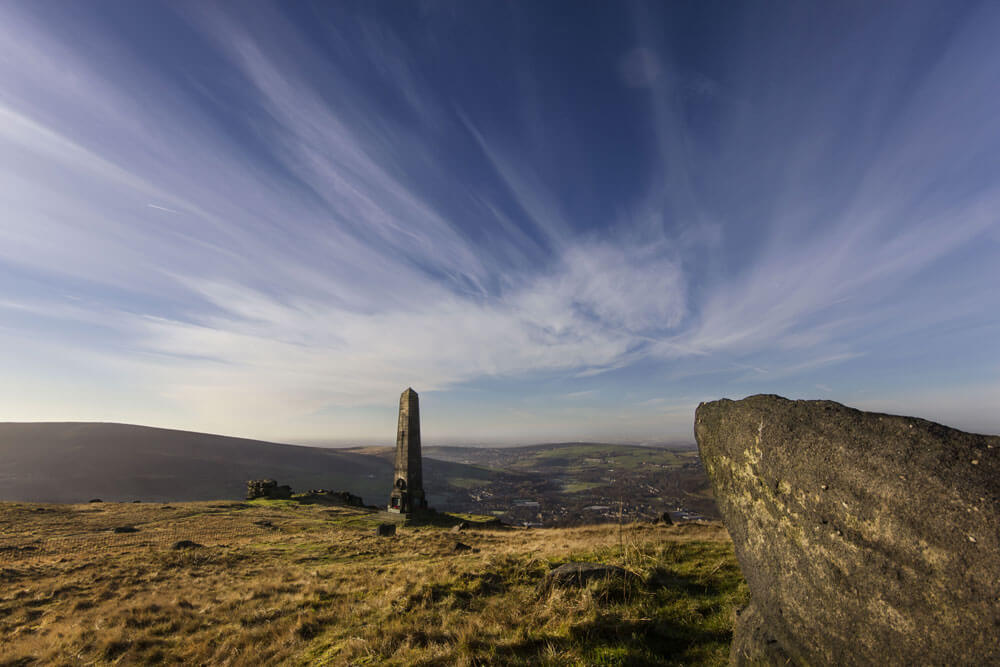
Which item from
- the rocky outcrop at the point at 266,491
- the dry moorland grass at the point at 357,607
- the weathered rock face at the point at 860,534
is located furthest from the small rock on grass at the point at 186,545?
the rocky outcrop at the point at 266,491

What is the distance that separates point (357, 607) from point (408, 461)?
81.9 feet

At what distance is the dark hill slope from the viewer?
102250 millimetres

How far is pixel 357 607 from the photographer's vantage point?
819 cm

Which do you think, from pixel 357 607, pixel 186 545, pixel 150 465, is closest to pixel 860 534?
pixel 357 607

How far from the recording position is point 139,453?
133 metres

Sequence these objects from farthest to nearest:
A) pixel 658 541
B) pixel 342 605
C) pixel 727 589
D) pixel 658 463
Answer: pixel 658 463 < pixel 658 541 < pixel 342 605 < pixel 727 589

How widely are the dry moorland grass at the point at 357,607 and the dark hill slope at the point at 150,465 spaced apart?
108 meters

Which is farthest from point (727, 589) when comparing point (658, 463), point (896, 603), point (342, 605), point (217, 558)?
point (658, 463)

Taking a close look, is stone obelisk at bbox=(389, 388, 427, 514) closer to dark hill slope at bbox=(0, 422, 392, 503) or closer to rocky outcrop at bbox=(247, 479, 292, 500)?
rocky outcrop at bbox=(247, 479, 292, 500)

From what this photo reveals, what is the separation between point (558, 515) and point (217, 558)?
76809 mm

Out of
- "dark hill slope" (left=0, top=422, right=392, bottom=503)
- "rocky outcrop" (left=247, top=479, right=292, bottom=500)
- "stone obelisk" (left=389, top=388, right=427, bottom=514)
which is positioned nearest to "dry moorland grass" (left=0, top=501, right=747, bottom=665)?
"stone obelisk" (left=389, top=388, right=427, bottom=514)

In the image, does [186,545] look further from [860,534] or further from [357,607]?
[860,534]

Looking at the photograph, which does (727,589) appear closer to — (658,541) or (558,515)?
(658,541)

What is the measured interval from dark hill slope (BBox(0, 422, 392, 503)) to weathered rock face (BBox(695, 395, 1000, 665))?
404 ft
